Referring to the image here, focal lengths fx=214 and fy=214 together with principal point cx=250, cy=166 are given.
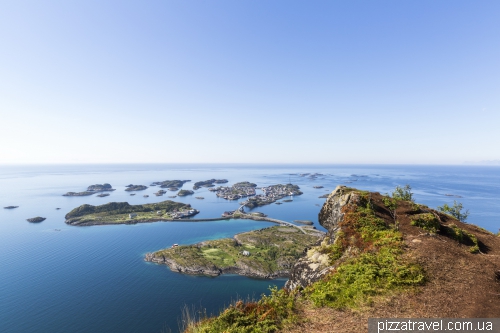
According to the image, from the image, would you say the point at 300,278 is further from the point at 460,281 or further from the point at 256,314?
the point at 460,281

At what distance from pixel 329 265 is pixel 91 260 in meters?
81.7

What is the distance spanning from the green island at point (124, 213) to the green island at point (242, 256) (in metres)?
51.0

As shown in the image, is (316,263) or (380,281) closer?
(380,281)

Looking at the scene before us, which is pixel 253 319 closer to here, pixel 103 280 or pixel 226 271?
pixel 226 271

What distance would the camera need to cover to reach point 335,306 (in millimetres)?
10203

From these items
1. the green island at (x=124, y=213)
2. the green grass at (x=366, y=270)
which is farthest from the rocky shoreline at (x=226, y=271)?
the green island at (x=124, y=213)

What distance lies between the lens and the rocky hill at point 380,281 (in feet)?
30.2

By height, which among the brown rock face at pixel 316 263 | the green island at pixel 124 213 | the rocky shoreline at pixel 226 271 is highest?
the brown rock face at pixel 316 263

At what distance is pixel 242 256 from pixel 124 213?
90.0 metres

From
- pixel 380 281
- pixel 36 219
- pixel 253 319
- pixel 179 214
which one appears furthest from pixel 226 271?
pixel 36 219

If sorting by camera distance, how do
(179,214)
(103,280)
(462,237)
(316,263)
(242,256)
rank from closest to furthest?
(316,263) < (462,237) < (103,280) < (242,256) < (179,214)

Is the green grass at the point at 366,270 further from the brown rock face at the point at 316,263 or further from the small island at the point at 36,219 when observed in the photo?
the small island at the point at 36,219

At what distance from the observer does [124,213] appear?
407ft

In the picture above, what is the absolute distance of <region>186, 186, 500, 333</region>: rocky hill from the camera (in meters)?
9.21
